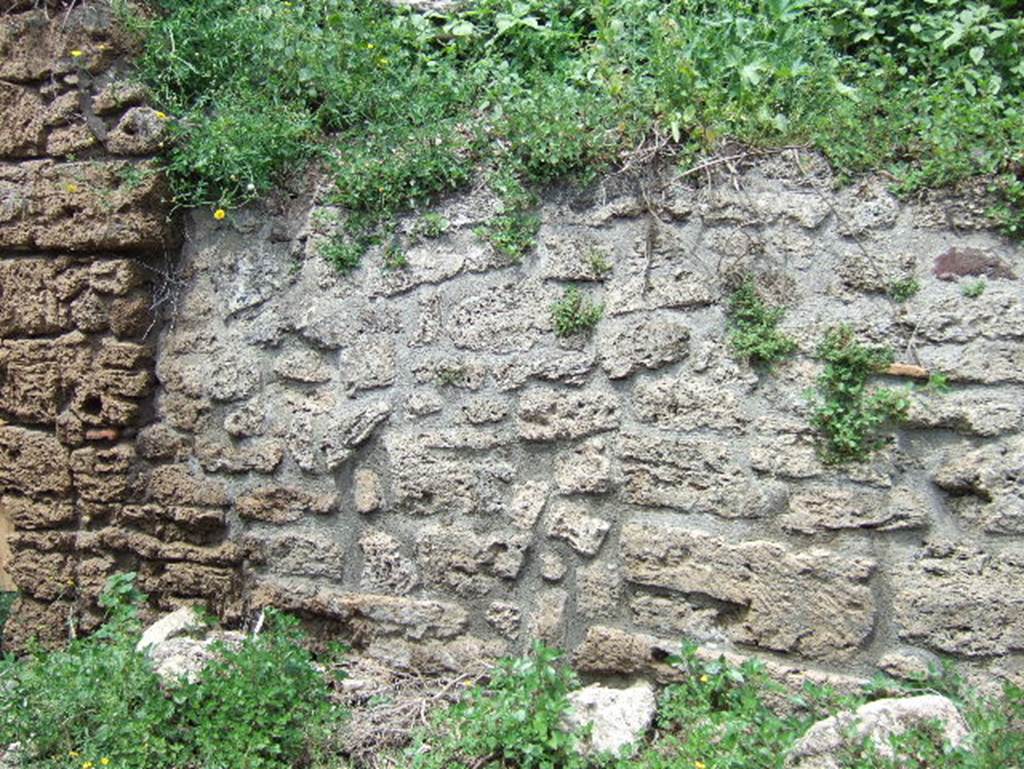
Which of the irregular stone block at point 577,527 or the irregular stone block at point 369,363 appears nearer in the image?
the irregular stone block at point 577,527

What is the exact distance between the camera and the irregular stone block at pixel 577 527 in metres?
3.09

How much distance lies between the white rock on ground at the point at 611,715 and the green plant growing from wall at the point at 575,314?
106 centimetres

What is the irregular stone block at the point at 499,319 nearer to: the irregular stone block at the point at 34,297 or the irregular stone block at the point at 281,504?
the irregular stone block at the point at 281,504

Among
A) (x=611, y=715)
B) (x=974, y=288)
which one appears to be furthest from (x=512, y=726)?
(x=974, y=288)

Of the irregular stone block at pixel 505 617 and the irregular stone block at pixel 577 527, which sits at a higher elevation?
the irregular stone block at pixel 577 527

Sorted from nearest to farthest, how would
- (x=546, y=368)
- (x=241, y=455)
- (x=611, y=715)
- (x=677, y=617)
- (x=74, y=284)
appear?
(x=611, y=715) → (x=677, y=617) → (x=546, y=368) → (x=241, y=455) → (x=74, y=284)

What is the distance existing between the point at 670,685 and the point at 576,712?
0.97 ft

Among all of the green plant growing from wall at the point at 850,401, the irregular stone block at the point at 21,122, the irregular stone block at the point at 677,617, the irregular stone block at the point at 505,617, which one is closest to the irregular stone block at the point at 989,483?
the green plant growing from wall at the point at 850,401

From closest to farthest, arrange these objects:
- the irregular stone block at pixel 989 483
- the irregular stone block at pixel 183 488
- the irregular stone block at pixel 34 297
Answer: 1. the irregular stone block at pixel 989 483
2. the irregular stone block at pixel 183 488
3. the irregular stone block at pixel 34 297

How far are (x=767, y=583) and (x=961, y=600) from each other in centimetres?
50

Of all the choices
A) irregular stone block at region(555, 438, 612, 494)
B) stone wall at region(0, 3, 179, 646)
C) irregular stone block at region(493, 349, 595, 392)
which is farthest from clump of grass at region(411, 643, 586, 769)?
stone wall at region(0, 3, 179, 646)

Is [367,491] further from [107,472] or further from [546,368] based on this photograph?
[107,472]

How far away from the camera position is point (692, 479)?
9.81ft

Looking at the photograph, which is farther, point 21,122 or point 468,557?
point 21,122
